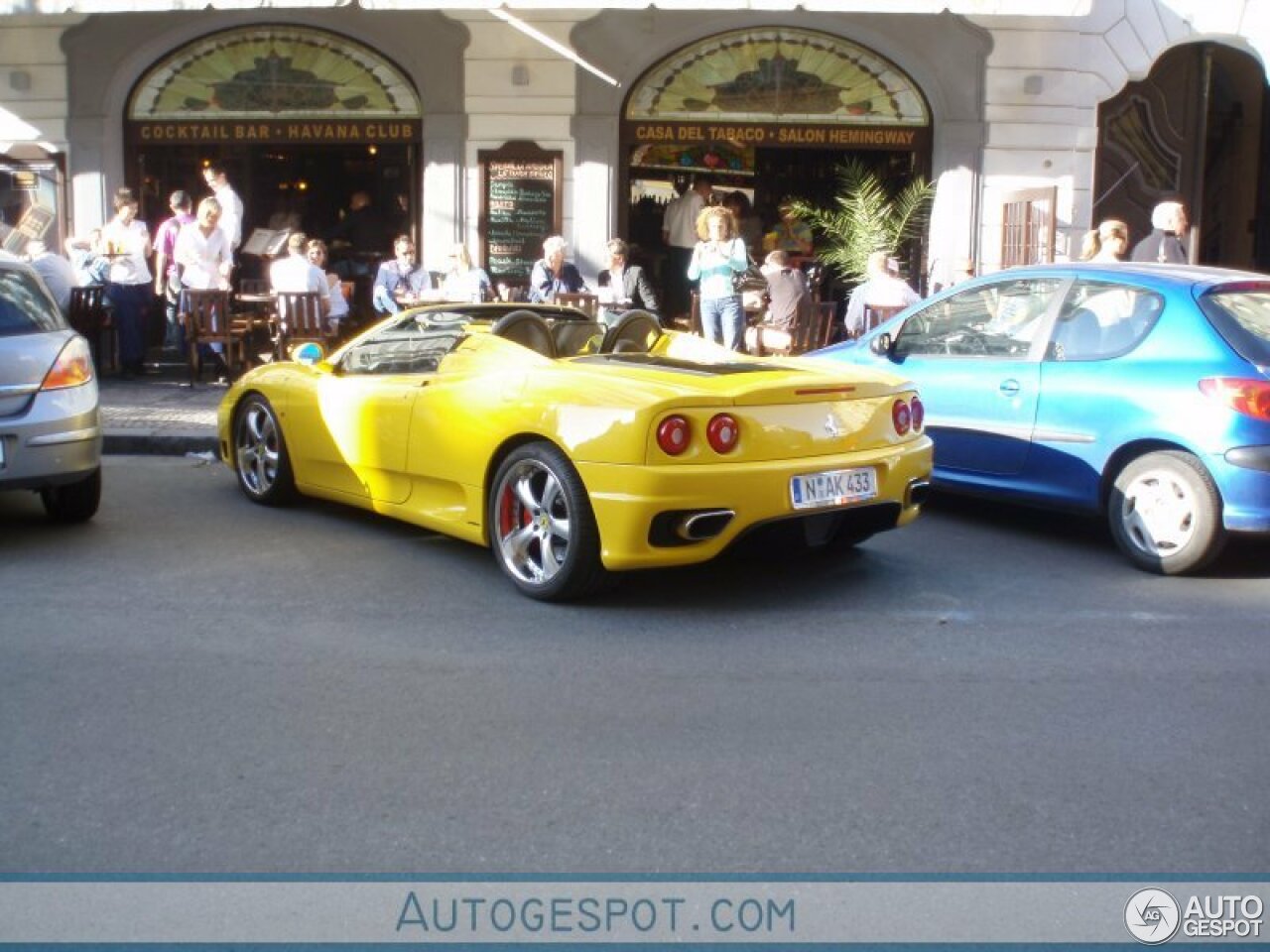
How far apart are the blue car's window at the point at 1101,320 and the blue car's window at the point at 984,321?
6.1 inches

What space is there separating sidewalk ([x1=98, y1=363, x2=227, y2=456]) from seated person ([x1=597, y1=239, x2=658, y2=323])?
12.2 ft

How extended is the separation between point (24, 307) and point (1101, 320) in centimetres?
545

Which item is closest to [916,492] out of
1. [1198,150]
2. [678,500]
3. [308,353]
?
[678,500]

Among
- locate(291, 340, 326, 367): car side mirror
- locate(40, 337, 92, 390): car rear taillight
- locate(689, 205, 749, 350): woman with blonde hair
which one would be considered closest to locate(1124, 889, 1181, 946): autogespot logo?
locate(291, 340, 326, 367): car side mirror

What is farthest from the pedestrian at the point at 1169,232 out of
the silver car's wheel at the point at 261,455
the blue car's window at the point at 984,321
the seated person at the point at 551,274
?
the silver car's wheel at the point at 261,455

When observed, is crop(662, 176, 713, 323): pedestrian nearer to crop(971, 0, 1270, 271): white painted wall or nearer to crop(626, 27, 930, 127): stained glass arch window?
crop(626, 27, 930, 127): stained glass arch window

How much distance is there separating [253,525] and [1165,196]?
12467mm

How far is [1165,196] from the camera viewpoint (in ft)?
54.6

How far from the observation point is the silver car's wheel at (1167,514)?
21.8ft

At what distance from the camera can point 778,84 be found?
15406mm

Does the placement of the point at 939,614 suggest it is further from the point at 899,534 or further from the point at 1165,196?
the point at 1165,196

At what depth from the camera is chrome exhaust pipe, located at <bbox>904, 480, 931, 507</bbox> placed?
21.2 ft

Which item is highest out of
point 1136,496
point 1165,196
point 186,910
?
point 1165,196

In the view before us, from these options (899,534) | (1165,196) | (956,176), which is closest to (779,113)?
(956,176)
